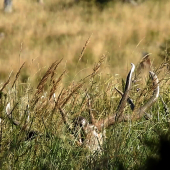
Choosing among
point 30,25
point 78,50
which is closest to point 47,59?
point 78,50

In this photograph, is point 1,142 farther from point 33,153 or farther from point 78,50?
point 78,50

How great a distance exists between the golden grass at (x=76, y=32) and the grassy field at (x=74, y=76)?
0.05m

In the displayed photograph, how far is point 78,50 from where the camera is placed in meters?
19.2

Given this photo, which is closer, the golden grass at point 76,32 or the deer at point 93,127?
the deer at point 93,127

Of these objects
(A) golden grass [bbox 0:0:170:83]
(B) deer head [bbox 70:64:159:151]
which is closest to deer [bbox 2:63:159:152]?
(B) deer head [bbox 70:64:159:151]

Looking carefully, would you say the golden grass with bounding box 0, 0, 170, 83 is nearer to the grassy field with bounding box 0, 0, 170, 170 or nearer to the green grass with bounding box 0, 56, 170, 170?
the grassy field with bounding box 0, 0, 170, 170

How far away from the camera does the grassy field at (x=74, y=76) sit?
2.97 m

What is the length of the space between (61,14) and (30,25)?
120 inches

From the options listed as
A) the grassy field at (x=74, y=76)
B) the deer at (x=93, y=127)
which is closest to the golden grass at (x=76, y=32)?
the grassy field at (x=74, y=76)

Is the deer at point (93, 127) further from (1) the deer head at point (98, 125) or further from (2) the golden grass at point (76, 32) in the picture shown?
Answer: (2) the golden grass at point (76, 32)

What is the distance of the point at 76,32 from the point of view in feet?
73.7

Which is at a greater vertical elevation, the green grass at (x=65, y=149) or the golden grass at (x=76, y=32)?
the golden grass at (x=76, y=32)

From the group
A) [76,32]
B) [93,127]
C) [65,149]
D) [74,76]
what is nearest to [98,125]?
[93,127]

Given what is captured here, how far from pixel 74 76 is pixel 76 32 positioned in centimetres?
1885
